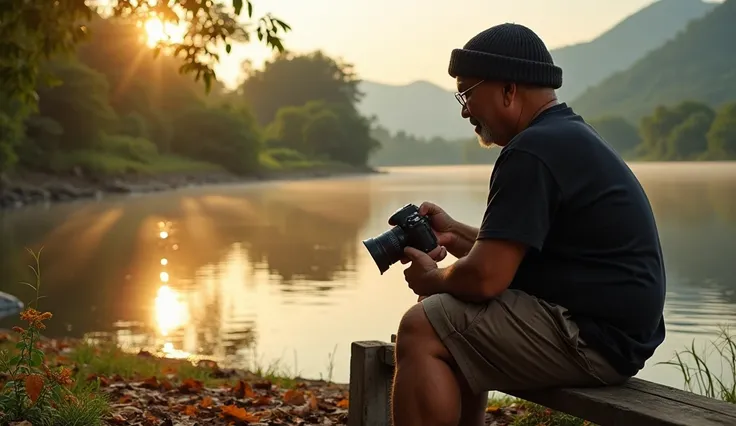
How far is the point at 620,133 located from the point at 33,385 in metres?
177

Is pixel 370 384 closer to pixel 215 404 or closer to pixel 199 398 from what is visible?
pixel 215 404

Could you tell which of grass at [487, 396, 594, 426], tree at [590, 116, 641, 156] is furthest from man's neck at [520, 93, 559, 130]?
tree at [590, 116, 641, 156]

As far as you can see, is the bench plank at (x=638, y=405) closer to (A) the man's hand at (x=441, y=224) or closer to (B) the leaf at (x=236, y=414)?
(A) the man's hand at (x=441, y=224)

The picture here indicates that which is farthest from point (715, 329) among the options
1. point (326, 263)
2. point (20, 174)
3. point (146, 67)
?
point (146, 67)

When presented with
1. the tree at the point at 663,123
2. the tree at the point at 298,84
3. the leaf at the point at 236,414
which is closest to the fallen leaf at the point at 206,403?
the leaf at the point at 236,414

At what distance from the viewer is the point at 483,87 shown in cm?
310

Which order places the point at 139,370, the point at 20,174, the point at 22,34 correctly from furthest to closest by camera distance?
the point at 20,174, the point at 22,34, the point at 139,370

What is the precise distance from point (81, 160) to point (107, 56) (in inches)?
585

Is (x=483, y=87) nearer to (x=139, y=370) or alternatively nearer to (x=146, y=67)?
(x=139, y=370)

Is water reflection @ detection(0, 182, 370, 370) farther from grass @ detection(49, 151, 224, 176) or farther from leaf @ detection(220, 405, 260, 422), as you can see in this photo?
grass @ detection(49, 151, 224, 176)

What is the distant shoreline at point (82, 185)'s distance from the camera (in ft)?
115

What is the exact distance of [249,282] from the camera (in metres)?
13.9

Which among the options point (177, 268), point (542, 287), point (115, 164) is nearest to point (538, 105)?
point (542, 287)

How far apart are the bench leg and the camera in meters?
0.47
